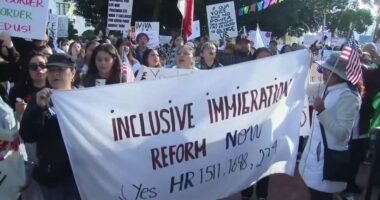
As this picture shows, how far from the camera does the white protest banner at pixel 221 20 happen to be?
12742 millimetres

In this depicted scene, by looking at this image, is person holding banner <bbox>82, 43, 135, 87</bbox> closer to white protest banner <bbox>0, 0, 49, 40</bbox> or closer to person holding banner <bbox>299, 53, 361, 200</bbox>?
white protest banner <bbox>0, 0, 49, 40</bbox>

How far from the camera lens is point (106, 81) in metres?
4.72

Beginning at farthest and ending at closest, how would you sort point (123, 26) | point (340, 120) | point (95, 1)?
point (95, 1) → point (123, 26) → point (340, 120)

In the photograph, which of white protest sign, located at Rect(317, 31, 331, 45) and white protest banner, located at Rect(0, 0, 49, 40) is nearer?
white protest sign, located at Rect(317, 31, 331, 45)

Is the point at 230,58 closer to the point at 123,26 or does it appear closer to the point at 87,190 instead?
the point at 123,26

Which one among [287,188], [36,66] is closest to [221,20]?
[287,188]

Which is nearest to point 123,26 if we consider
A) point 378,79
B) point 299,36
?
point 378,79

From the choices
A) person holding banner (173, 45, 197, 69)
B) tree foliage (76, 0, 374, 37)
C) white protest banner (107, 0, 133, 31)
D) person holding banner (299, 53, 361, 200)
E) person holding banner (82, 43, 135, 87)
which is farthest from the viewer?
tree foliage (76, 0, 374, 37)

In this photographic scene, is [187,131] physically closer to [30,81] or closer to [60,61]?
[60,61]

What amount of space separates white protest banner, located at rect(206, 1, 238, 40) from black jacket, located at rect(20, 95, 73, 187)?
9.36m

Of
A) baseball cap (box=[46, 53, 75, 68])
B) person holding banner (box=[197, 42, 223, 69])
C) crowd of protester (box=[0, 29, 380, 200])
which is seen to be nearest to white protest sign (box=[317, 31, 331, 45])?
crowd of protester (box=[0, 29, 380, 200])

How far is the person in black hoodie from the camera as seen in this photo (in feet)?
11.5

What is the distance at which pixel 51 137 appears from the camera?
360 centimetres

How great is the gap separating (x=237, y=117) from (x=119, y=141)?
0.94 meters
